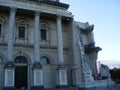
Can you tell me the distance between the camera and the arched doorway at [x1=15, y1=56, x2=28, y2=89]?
2048cm

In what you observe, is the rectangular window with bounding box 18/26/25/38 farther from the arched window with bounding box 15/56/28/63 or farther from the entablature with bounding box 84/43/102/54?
the entablature with bounding box 84/43/102/54

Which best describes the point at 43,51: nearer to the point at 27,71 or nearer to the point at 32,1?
the point at 27,71

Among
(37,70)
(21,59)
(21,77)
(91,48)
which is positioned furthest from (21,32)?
(91,48)

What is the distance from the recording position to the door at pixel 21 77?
66.9 feet

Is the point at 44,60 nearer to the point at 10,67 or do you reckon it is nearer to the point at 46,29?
the point at 46,29

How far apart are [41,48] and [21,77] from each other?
4.20 meters

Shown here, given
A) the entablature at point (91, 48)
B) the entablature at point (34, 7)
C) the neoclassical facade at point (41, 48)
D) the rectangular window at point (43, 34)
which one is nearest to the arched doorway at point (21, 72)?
the neoclassical facade at point (41, 48)

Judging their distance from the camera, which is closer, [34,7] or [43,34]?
[34,7]

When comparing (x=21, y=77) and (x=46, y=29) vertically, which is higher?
(x=46, y=29)

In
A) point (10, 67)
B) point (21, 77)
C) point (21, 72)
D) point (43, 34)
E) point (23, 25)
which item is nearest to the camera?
point (10, 67)

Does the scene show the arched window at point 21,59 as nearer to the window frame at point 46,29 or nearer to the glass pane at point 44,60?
the glass pane at point 44,60

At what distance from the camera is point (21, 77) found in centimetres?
2072

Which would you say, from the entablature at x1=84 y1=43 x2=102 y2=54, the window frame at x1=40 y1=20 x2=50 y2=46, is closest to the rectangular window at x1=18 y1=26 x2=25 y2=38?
the window frame at x1=40 y1=20 x2=50 y2=46


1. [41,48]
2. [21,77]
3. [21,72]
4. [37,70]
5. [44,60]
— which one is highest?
[41,48]
